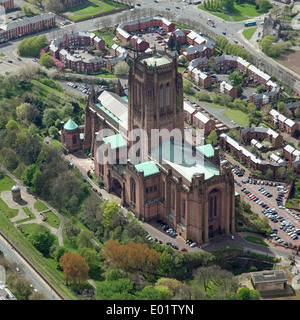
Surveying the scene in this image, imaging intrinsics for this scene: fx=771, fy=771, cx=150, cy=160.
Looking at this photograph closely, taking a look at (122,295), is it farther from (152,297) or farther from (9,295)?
(9,295)
